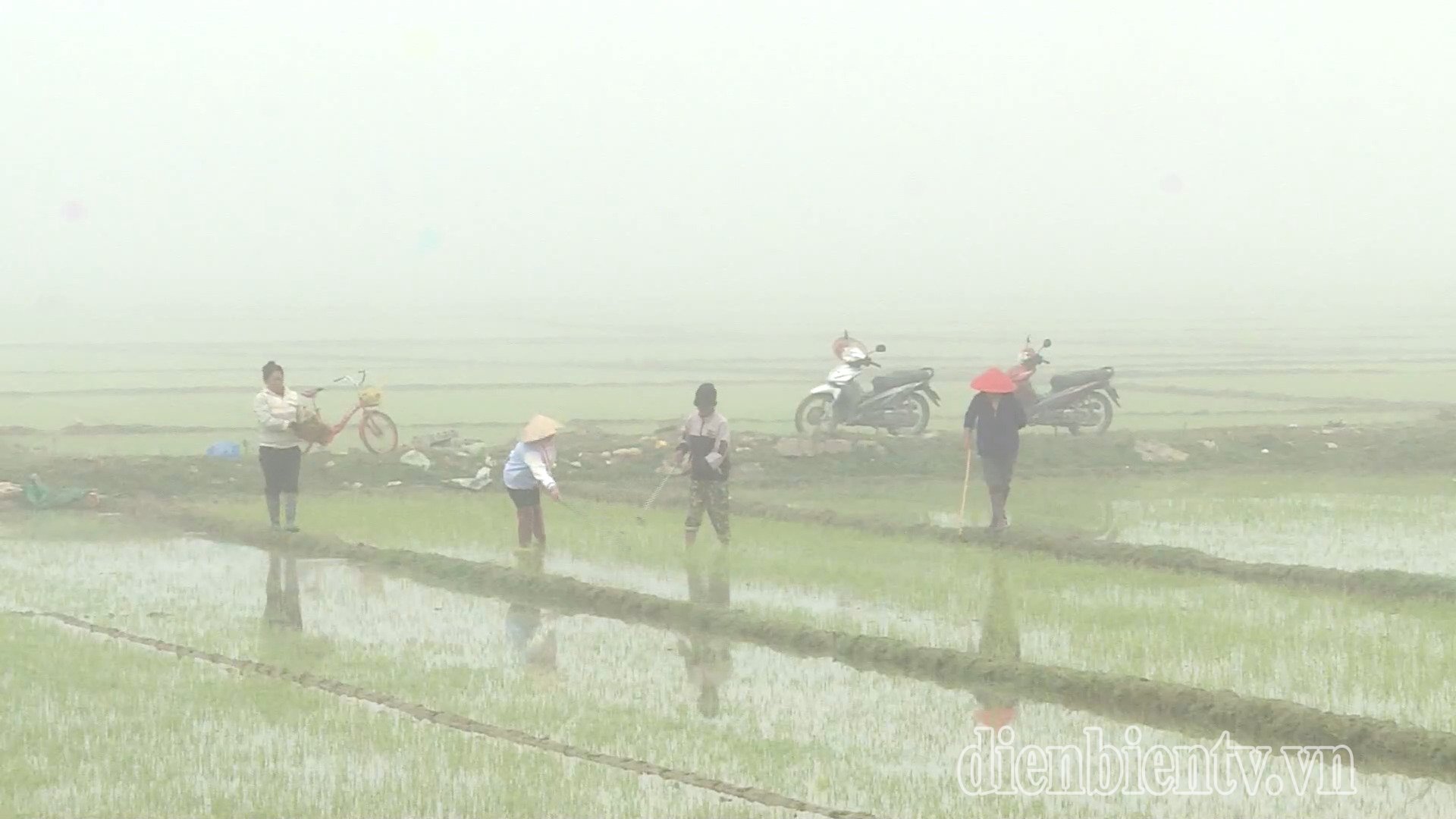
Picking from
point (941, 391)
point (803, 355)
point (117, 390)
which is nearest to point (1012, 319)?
point (803, 355)

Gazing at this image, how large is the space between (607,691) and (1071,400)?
12062 mm

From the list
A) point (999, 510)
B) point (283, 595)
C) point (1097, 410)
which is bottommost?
point (283, 595)

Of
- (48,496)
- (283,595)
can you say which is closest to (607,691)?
(283,595)

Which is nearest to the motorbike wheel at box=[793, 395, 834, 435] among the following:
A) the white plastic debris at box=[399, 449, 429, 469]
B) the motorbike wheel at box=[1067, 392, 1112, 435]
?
the motorbike wheel at box=[1067, 392, 1112, 435]

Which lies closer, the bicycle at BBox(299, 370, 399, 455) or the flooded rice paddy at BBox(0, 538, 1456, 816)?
the flooded rice paddy at BBox(0, 538, 1456, 816)

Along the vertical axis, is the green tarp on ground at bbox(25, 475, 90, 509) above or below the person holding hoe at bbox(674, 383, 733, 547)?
below

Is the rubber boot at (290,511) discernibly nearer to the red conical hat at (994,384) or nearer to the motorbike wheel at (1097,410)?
the red conical hat at (994,384)

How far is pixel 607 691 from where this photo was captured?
354 inches

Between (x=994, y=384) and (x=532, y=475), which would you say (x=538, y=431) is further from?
(x=994, y=384)

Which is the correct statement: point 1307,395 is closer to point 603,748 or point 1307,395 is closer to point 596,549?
point 596,549

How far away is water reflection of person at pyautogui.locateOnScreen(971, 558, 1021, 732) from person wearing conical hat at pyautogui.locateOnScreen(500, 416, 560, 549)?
3081 millimetres

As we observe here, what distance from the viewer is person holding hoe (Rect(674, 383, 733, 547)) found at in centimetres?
1299

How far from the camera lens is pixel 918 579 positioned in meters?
12.1

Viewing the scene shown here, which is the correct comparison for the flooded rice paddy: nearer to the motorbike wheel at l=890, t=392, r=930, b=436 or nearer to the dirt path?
the dirt path
